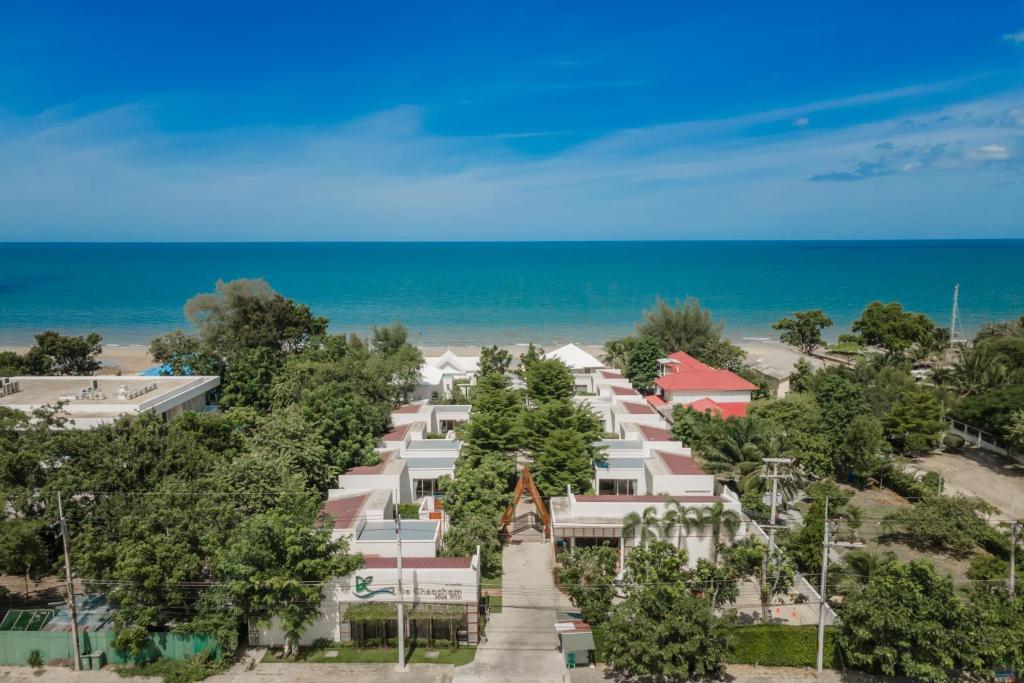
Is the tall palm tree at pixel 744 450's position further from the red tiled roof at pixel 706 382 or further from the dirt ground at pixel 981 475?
the red tiled roof at pixel 706 382

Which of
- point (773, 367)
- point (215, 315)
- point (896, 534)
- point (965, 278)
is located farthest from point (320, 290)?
point (965, 278)

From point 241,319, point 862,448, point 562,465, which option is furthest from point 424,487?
point 241,319

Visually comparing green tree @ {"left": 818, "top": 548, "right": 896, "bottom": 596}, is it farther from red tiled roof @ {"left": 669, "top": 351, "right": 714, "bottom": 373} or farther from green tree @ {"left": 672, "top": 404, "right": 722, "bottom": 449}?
red tiled roof @ {"left": 669, "top": 351, "right": 714, "bottom": 373}

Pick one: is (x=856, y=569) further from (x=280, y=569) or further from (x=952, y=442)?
(x=952, y=442)

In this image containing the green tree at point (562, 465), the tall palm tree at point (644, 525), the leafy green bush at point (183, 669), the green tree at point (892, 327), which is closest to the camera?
the leafy green bush at point (183, 669)

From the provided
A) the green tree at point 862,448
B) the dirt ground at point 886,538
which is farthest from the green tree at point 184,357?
the dirt ground at point 886,538

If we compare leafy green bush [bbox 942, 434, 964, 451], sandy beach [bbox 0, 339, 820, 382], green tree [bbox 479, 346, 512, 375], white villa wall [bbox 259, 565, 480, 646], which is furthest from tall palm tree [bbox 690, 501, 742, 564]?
sandy beach [bbox 0, 339, 820, 382]

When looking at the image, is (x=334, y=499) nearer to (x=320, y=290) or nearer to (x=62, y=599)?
(x=62, y=599)
